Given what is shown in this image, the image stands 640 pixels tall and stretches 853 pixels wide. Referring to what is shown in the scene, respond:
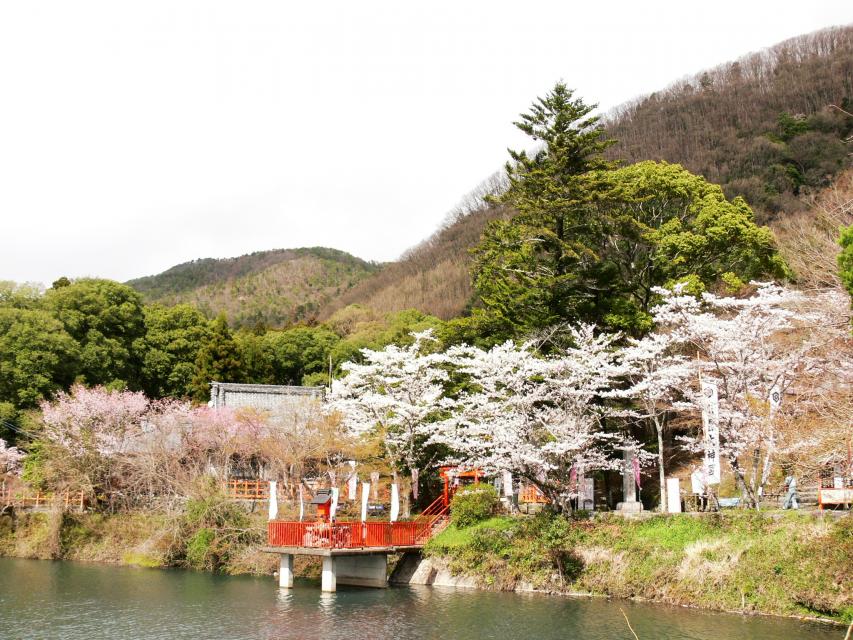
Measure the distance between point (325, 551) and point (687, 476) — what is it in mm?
13973

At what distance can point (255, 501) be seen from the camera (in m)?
26.9

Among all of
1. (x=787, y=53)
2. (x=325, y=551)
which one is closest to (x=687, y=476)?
(x=325, y=551)

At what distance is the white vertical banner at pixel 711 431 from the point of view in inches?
674

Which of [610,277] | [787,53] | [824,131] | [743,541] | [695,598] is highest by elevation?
[787,53]

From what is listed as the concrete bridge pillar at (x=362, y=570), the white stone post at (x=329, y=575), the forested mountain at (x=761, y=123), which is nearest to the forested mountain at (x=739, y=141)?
the forested mountain at (x=761, y=123)

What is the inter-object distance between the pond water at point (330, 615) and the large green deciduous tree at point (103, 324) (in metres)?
20.7

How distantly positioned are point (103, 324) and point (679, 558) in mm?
36155

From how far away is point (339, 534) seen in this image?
20.0 m

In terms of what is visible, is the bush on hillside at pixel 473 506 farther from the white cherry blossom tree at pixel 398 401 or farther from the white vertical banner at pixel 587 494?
the white cherry blossom tree at pixel 398 401

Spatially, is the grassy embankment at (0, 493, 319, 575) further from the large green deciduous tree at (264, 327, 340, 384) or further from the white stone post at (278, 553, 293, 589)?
the large green deciduous tree at (264, 327, 340, 384)

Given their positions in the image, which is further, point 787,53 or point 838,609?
point 787,53

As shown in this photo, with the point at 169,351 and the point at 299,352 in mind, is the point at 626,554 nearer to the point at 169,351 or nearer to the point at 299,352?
the point at 169,351

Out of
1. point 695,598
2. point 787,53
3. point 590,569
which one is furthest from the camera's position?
point 787,53

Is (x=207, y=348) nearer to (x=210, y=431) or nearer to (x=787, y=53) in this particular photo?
(x=210, y=431)
